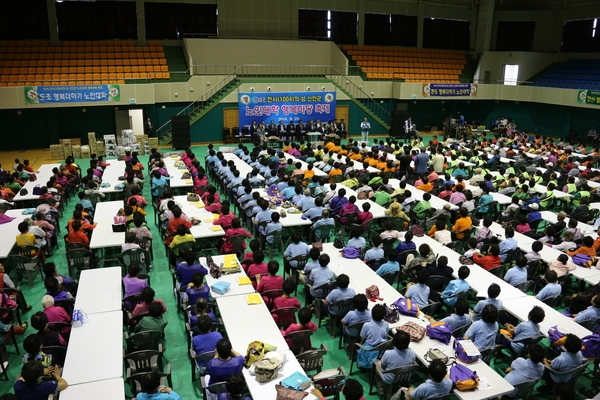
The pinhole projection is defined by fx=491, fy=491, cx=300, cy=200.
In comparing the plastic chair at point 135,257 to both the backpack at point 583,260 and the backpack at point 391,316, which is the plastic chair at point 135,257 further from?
the backpack at point 583,260

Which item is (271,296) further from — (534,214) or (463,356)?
(534,214)

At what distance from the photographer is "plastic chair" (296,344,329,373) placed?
636 cm

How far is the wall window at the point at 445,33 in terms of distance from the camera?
35469 millimetres

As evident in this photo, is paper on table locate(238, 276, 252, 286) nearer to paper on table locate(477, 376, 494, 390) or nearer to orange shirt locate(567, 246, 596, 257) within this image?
paper on table locate(477, 376, 494, 390)

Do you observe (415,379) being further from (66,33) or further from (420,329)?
(66,33)

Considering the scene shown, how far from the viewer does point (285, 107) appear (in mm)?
27688

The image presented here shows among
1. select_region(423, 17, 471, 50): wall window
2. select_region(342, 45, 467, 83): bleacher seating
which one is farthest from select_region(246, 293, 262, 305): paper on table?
select_region(423, 17, 471, 50): wall window

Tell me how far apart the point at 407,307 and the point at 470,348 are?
1241 mm

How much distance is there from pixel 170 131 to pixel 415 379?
853 inches

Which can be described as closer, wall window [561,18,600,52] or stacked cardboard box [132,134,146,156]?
stacked cardboard box [132,134,146,156]

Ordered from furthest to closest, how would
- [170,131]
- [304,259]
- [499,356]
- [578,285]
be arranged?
[170,131] → [578,285] → [304,259] → [499,356]

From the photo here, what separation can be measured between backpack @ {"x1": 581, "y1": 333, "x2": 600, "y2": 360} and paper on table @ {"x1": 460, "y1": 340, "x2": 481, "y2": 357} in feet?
5.67

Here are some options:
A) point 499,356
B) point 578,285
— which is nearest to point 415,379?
point 499,356

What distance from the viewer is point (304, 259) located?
949 cm
